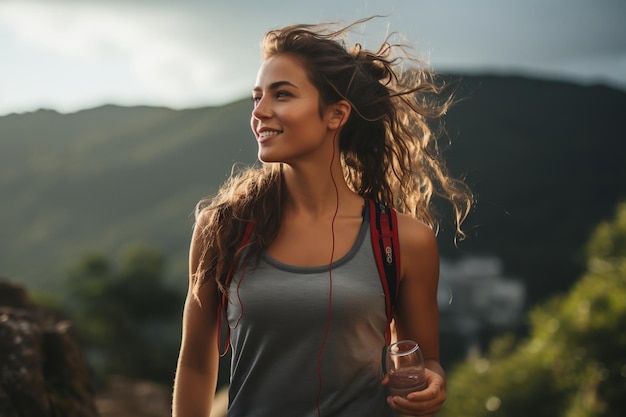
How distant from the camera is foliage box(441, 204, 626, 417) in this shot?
595 cm

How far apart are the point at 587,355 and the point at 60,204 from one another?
1900 inches

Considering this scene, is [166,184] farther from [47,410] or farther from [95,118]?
[47,410]

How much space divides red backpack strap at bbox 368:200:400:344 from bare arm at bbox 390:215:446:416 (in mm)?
34

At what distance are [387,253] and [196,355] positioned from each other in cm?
65

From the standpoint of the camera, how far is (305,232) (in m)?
2.20

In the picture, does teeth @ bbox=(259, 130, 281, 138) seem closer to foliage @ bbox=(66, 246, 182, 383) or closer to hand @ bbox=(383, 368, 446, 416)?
hand @ bbox=(383, 368, 446, 416)

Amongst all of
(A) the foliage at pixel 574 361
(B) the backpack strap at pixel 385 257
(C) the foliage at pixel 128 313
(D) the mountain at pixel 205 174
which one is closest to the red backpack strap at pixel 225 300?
(B) the backpack strap at pixel 385 257

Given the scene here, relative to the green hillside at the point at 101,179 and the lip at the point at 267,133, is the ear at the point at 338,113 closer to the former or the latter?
the lip at the point at 267,133

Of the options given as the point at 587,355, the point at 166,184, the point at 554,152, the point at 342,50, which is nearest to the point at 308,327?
the point at 342,50

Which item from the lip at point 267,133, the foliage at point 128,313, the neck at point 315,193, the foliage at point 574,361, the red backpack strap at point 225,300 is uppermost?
the lip at point 267,133

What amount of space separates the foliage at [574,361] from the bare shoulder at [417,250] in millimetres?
4104

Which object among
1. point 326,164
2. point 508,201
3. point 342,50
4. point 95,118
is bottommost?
point 508,201

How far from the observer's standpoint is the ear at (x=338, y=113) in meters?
2.30

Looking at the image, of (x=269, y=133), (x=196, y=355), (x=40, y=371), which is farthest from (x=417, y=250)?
(x=40, y=371)
